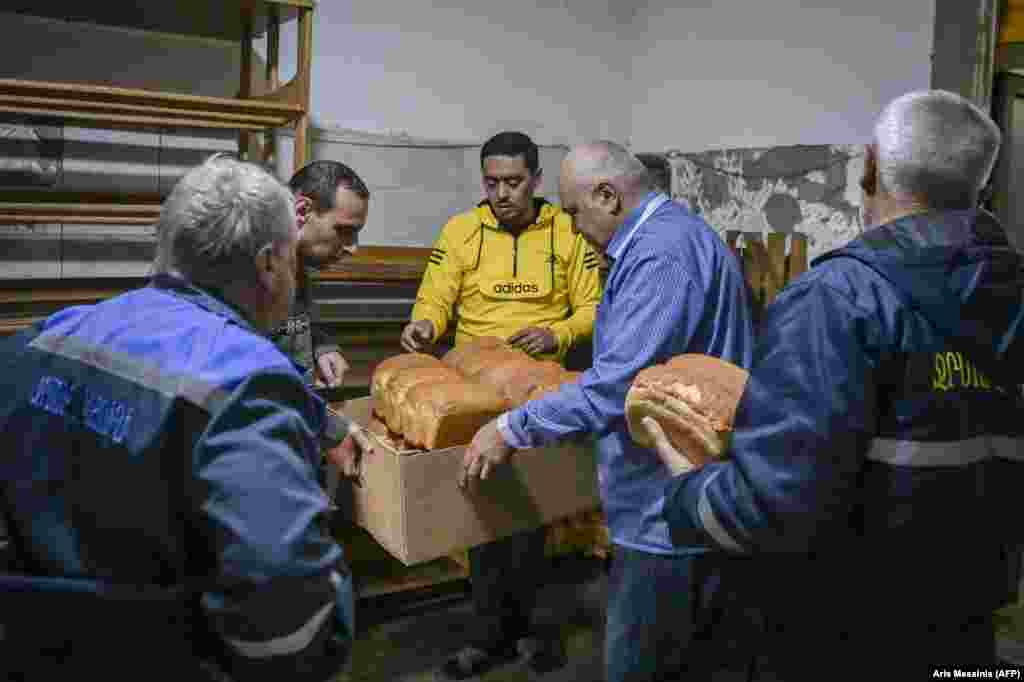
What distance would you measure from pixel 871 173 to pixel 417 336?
214cm

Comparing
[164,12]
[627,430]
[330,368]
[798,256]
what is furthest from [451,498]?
[798,256]

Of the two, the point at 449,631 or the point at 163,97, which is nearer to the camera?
the point at 163,97

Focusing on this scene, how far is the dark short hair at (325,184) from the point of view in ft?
8.23

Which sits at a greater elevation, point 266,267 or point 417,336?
point 266,267

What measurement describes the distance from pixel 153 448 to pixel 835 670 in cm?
100

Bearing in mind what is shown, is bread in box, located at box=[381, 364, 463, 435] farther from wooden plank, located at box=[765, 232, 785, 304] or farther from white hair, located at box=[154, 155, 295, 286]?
wooden plank, located at box=[765, 232, 785, 304]

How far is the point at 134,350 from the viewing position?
1.15m

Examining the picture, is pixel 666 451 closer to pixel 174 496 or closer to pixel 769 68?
pixel 174 496

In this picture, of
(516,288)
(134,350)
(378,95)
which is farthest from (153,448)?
(378,95)

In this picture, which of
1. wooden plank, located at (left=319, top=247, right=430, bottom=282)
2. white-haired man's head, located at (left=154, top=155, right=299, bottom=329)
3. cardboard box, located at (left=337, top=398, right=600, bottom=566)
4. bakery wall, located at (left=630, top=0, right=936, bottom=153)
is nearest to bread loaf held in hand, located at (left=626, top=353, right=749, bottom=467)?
cardboard box, located at (left=337, top=398, right=600, bottom=566)

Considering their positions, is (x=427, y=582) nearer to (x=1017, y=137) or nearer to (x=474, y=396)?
(x=474, y=396)

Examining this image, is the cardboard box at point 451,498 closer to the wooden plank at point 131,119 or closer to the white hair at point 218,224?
the white hair at point 218,224

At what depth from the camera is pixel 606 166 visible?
2.13 meters

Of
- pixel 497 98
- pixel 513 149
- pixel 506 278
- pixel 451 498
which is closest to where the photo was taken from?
pixel 451 498
